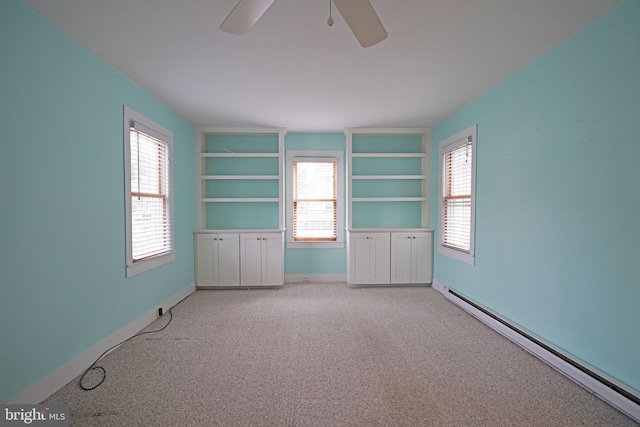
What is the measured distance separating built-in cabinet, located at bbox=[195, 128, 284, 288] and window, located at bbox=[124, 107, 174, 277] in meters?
0.87

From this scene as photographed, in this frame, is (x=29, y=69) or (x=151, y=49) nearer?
(x=29, y=69)

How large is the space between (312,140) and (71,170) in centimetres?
345

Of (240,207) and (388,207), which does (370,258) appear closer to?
(388,207)

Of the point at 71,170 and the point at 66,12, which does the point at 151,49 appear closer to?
the point at 66,12

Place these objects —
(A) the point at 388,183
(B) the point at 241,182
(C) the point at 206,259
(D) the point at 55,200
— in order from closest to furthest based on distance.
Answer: (D) the point at 55,200
(C) the point at 206,259
(B) the point at 241,182
(A) the point at 388,183

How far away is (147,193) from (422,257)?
4.06m

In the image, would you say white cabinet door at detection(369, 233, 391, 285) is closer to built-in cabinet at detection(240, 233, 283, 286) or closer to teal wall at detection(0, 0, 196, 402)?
built-in cabinet at detection(240, 233, 283, 286)

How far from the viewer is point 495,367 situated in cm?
232

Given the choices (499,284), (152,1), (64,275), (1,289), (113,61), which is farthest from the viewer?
(499,284)

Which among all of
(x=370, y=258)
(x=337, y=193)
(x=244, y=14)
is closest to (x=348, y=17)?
(x=244, y=14)

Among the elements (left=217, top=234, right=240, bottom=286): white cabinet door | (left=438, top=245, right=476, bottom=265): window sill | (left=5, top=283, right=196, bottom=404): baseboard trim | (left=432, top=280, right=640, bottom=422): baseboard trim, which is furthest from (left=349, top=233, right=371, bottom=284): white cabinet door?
(left=5, top=283, right=196, bottom=404): baseboard trim

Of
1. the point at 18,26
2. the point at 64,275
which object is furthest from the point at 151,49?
the point at 64,275

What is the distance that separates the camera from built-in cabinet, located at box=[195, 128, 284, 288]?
4.58 metres

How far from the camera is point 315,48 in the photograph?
2.36 meters
